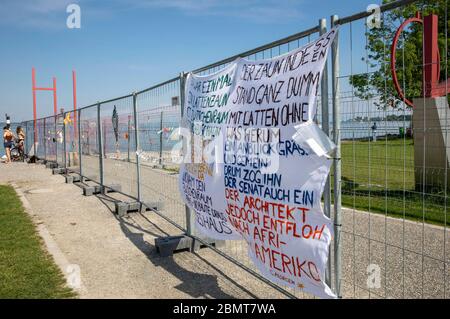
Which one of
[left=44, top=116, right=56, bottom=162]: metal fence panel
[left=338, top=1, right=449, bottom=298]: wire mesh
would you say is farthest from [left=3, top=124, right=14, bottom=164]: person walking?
[left=338, top=1, right=449, bottom=298]: wire mesh

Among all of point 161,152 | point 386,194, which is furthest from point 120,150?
point 386,194

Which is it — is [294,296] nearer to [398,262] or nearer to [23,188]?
[398,262]

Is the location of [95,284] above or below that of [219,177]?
below

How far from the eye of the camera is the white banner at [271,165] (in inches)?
111

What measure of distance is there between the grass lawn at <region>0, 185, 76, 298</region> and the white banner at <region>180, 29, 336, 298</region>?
5.91ft

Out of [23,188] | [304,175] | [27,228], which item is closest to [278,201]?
[304,175]

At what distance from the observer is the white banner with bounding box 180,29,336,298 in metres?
2.82

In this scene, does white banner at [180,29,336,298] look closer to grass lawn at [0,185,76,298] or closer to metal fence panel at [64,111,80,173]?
grass lawn at [0,185,76,298]

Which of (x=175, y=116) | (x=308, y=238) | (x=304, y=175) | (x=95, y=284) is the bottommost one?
(x=95, y=284)

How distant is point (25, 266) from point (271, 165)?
3.59m

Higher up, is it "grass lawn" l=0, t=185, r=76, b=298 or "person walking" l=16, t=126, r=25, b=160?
"person walking" l=16, t=126, r=25, b=160

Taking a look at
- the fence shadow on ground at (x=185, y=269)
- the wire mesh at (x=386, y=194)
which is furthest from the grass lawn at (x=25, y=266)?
the wire mesh at (x=386, y=194)

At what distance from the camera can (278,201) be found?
10.3 ft

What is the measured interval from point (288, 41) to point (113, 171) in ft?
24.5
